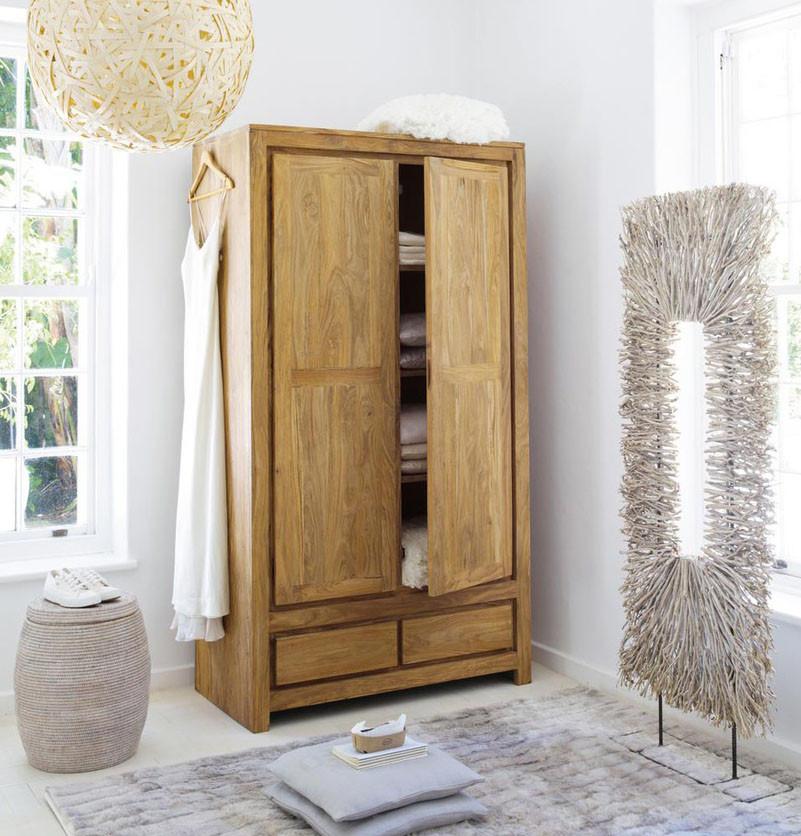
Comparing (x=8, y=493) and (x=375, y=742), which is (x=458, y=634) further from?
(x=8, y=493)

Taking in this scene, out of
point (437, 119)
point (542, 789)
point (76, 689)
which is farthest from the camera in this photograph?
point (437, 119)

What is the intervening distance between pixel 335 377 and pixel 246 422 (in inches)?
12.9

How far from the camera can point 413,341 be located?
3623 mm

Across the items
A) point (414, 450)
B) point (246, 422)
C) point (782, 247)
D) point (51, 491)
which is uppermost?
point (782, 247)

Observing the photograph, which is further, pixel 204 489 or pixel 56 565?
pixel 56 565

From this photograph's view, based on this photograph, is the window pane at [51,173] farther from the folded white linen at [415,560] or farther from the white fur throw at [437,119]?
the folded white linen at [415,560]

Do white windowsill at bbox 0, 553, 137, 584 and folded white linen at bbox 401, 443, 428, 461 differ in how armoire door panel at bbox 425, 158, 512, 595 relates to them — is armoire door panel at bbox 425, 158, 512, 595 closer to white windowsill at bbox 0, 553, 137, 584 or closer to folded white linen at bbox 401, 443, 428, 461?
folded white linen at bbox 401, 443, 428, 461

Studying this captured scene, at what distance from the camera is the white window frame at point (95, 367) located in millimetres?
3832

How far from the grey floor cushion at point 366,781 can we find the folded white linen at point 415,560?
80 cm

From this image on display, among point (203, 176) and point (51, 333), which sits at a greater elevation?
point (203, 176)

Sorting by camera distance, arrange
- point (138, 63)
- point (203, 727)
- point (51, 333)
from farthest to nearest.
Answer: point (51, 333) < point (203, 727) < point (138, 63)

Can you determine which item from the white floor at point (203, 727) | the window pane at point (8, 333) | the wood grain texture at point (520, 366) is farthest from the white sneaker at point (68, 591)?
the wood grain texture at point (520, 366)

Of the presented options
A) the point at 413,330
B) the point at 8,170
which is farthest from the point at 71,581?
the point at 8,170

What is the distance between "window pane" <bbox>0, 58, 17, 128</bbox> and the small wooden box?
8.06ft
